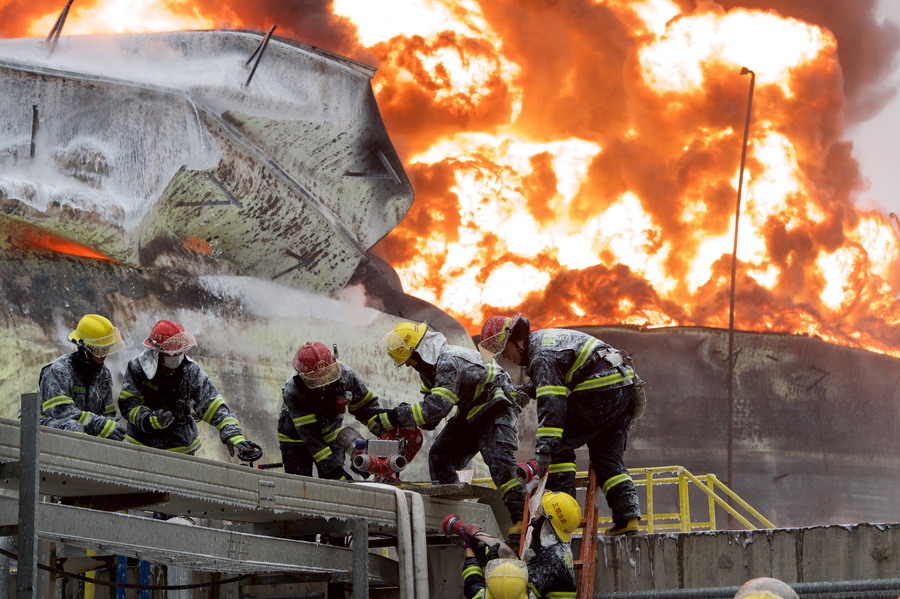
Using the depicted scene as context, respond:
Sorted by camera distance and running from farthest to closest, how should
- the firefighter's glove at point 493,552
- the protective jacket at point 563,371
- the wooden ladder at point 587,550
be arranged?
the protective jacket at point 563,371, the wooden ladder at point 587,550, the firefighter's glove at point 493,552

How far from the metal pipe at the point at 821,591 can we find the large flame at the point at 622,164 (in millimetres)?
15585

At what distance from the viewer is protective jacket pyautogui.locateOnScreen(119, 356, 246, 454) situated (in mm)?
8281

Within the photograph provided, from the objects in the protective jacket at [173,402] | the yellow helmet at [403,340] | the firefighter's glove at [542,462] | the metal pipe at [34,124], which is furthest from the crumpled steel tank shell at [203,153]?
the firefighter's glove at [542,462]

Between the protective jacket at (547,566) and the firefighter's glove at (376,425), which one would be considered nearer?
the protective jacket at (547,566)

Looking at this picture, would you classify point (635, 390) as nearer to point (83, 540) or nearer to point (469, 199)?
point (83, 540)

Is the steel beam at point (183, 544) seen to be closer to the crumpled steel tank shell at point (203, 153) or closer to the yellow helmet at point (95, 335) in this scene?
the yellow helmet at point (95, 335)

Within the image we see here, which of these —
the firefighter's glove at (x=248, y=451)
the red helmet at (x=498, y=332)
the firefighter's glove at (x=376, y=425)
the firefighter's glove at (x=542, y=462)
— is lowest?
the firefighter's glove at (x=542, y=462)

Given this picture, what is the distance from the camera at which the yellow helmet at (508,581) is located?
6391mm

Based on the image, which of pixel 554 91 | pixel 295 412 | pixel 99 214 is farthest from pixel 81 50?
pixel 554 91

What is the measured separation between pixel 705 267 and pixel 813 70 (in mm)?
5510

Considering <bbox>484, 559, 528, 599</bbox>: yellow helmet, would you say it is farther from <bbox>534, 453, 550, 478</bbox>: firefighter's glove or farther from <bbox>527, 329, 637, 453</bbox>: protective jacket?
<bbox>527, 329, 637, 453</bbox>: protective jacket

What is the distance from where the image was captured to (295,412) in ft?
27.9

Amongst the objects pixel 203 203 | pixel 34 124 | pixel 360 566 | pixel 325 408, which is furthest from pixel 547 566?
pixel 203 203

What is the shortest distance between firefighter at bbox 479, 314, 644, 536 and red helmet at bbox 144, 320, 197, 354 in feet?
6.57
